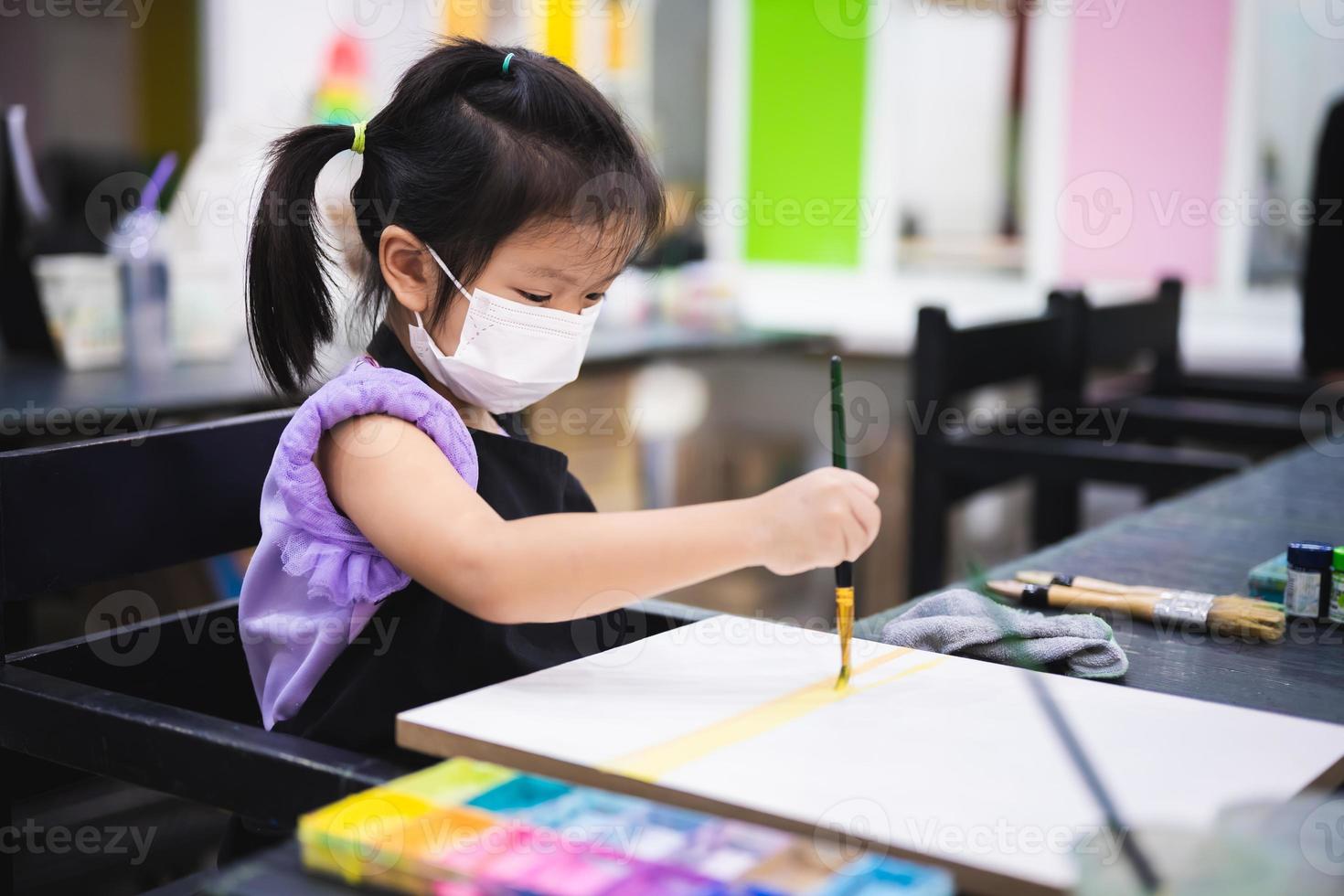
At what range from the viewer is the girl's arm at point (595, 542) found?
81 cm

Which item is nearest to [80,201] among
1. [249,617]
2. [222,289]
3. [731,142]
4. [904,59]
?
[222,289]

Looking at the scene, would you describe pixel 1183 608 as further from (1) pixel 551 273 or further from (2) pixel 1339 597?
(1) pixel 551 273

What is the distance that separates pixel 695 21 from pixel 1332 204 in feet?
8.64

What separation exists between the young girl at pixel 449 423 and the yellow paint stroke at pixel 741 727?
0.08 metres

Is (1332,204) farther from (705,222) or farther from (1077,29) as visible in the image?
(705,222)

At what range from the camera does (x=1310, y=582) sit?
42.4 inches

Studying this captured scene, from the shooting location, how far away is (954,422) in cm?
232

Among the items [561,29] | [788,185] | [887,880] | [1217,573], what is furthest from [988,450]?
[561,29]

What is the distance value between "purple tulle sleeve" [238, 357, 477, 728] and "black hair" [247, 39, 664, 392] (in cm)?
9
